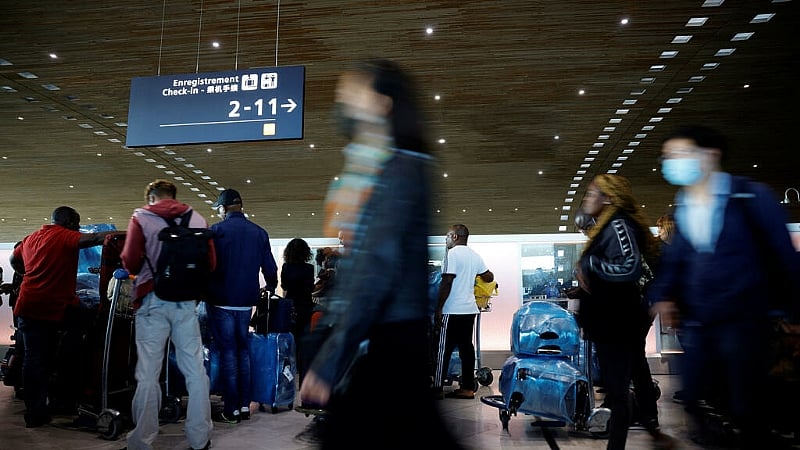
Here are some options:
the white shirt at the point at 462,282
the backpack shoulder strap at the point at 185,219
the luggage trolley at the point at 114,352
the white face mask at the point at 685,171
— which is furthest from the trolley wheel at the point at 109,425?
the white face mask at the point at 685,171

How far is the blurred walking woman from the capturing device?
8.98 feet

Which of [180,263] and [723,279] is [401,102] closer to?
[723,279]

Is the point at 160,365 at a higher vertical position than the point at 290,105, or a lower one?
lower

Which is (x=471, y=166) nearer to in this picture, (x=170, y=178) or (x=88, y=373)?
(x=170, y=178)

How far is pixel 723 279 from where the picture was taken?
2.18 metres

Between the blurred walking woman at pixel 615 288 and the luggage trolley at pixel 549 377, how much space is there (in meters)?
1.11

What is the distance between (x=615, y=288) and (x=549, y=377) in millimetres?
1333

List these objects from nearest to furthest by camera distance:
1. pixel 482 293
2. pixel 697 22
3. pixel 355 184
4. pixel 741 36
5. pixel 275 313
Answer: pixel 355 184, pixel 275 313, pixel 482 293, pixel 697 22, pixel 741 36

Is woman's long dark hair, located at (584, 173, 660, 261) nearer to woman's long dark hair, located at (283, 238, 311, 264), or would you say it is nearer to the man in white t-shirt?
the man in white t-shirt

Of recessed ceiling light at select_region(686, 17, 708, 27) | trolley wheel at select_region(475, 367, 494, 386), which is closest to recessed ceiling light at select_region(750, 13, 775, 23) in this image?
recessed ceiling light at select_region(686, 17, 708, 27)

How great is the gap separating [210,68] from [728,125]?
10.9 meters

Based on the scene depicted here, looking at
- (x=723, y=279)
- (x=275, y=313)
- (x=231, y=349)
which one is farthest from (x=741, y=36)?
(x=231, y=349)

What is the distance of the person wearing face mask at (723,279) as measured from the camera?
212 cm

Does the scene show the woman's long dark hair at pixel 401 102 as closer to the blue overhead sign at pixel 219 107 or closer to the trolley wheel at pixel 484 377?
the blue overhead sign at pixel 219 107
